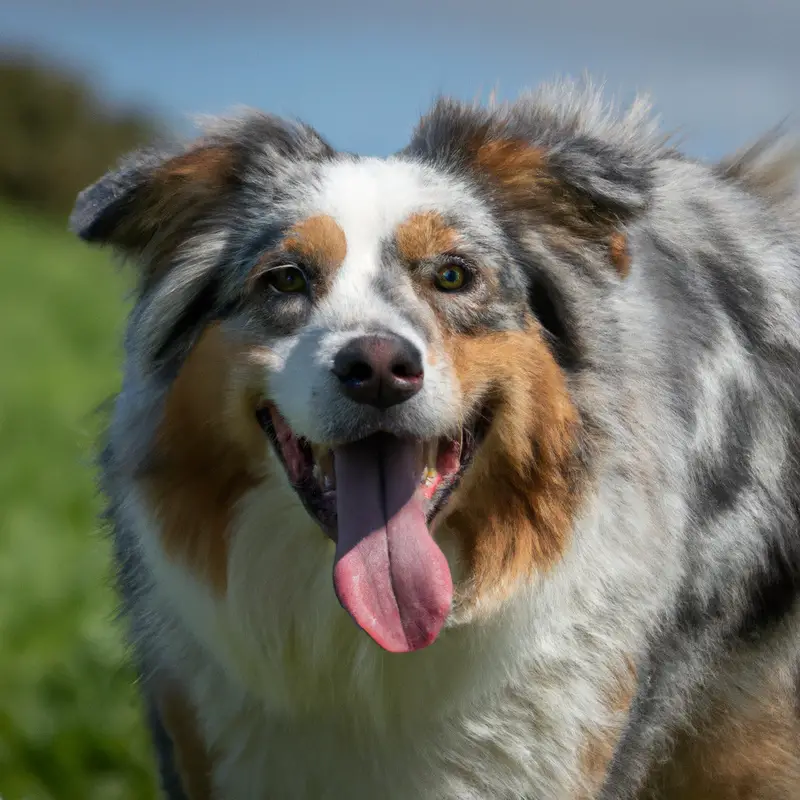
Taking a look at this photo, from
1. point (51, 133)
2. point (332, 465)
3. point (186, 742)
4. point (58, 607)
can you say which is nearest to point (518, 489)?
point (332, 465)

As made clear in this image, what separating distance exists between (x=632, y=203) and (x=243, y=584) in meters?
1.65

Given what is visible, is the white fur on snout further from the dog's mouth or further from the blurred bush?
the blurred bush

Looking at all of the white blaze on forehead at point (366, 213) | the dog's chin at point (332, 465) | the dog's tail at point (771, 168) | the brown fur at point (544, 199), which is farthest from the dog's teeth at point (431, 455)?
the dog's tail at point (771, 168)

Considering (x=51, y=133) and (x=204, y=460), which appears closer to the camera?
(x=204, y=460)

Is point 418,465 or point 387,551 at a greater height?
point 418,465

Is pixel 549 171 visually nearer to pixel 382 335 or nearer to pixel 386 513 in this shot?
pixel 382 335

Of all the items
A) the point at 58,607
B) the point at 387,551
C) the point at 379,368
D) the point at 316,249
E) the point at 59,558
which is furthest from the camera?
the point at 59,558

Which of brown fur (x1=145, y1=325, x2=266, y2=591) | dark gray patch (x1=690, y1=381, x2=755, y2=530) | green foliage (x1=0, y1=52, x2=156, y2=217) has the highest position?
A: dark gray patch (x1=690, y1=381, x2=755, y2=530)

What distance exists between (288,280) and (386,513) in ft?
2.44

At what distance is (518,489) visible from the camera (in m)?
3.61

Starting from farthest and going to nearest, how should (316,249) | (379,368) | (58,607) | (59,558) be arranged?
(59,558), (58,607), (316,249), (379,368)

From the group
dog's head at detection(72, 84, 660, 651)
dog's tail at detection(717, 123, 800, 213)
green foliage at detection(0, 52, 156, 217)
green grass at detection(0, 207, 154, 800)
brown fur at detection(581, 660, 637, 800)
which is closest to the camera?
dog's head at detection(72, 84, 660, 651)

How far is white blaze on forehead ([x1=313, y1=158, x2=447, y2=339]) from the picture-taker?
344 centimetres

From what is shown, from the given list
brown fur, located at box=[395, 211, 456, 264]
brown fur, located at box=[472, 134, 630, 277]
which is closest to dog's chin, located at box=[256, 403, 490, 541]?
brown fur, located at box=[395, 211, 456, 264]
